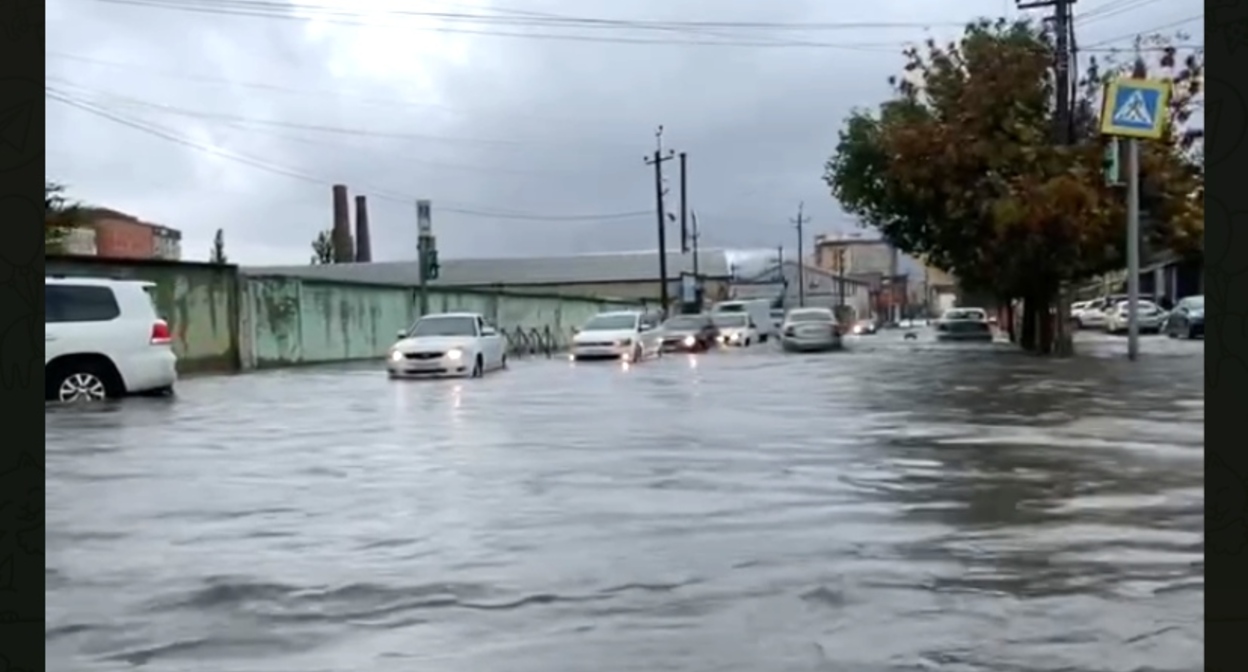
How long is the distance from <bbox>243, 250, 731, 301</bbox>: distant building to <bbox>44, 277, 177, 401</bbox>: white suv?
222 feet

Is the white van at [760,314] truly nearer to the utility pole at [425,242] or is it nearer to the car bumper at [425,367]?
the utility pole at [425,242]

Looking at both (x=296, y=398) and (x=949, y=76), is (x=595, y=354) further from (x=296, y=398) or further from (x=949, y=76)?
(x=296, y=398)

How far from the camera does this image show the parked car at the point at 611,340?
37.6m

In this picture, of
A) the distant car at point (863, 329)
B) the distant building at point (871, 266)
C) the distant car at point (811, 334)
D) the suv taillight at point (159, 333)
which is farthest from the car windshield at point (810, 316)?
the distant building at point (871, 266)

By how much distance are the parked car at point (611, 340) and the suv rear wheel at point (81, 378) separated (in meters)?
18.7

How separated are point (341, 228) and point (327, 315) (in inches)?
2253

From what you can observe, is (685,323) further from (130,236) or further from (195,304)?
(130,236)

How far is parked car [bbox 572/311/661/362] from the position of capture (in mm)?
37562

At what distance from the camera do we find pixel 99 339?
19.6m

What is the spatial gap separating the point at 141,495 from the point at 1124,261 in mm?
30023

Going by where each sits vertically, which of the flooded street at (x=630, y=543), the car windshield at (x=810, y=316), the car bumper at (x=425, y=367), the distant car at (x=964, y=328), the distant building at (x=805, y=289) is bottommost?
the flooded street at (x=630, y=543)

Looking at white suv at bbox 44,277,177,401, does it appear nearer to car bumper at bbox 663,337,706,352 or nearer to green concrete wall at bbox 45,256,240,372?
green concrete wall at bbox 45,256,240,372

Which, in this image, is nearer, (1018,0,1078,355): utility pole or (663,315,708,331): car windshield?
(1018,0,1078,355): utility pole

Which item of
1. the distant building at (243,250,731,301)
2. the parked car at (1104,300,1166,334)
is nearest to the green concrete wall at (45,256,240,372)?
the parked car at (1104,300,1166,334)
